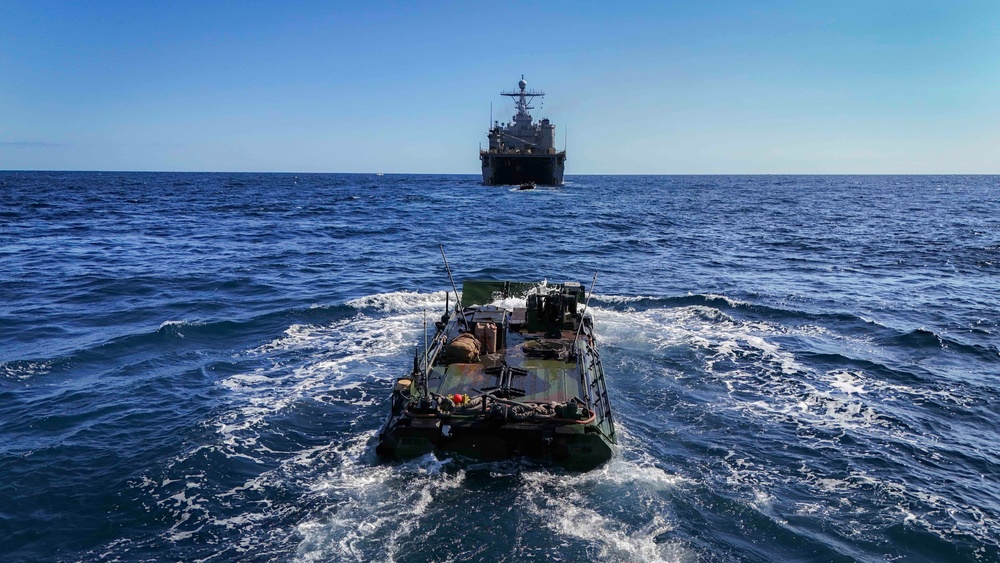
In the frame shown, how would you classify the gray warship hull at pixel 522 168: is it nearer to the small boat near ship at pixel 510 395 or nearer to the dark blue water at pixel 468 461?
the dark blue water at pixel 468 461

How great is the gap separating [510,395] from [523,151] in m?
110

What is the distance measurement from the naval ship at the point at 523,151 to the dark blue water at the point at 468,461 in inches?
3035

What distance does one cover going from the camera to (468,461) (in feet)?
49.9

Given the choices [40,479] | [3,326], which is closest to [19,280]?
[3,326]

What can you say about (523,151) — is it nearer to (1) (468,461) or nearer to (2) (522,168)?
(2) (522,168)

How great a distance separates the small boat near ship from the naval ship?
99.8 m

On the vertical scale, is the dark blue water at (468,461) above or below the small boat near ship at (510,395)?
below

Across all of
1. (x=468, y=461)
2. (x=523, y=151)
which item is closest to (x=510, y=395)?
(x=468, y=461)

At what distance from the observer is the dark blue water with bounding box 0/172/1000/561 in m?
13.3

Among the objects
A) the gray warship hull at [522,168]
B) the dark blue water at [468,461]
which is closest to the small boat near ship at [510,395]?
the dark blue water at [468,461]

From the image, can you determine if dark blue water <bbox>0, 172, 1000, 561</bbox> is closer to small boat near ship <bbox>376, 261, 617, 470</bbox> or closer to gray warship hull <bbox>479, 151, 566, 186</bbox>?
small boat near ship <bbox>376, 261, 617, 470</bbox>

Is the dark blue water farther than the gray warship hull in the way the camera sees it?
No

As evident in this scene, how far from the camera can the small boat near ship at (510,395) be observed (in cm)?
1469

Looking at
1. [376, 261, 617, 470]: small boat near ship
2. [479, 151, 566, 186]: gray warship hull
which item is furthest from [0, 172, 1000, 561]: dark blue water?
[479, 151, 566, 186]: gray warship hull
